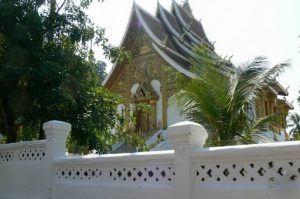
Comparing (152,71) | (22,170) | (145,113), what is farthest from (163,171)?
(152,71)

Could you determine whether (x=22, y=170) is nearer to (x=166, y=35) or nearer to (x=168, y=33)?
(x=166, y=35)

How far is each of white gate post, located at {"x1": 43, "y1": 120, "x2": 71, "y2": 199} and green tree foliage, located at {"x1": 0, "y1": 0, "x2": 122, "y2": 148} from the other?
697 millimetres

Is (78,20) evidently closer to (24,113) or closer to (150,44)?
(24,113)

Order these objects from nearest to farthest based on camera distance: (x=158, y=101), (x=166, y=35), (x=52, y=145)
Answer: (x=52, y=145)
(x=158, y=101)
(x=166, y=35)

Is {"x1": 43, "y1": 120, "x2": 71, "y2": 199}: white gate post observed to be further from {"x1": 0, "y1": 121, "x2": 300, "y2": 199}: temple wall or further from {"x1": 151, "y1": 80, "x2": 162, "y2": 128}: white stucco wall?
{"x1": 151, "y1": 80, "x2": 162, "y2": 128}: white stucco wall

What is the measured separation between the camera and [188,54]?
15.6 meters

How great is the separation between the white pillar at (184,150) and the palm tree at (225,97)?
2.13 metres

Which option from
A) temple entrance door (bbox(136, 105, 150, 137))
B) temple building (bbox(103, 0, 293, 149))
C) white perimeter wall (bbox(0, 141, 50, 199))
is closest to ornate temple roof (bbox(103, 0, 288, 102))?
temple building (bbox(103, 0, 293, 149))

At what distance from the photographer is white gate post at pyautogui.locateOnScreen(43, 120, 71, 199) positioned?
4883mm

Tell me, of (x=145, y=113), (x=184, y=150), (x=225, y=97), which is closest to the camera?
(x=184, y=150)

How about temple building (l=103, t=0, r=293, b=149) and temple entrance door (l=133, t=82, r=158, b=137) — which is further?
temple entrance door (l=133, t=82, r=158, b=137)

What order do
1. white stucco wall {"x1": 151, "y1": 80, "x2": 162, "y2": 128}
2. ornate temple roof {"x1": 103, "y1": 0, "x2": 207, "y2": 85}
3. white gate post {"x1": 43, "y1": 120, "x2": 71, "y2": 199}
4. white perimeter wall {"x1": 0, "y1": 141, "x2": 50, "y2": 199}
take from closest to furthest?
white gate post {"x1": 43, "y1": 120, "x2": 71, "y2": 199} < white perimeter wall {"x1": 0, "y1": 141, "x2": 50, "y2": 199} < white stucco wall {"x1": 151, "y1": 80, "x2": 162, "y2": 128} < ornate temple roof {"x1": 103, "y1": 0, "x2": 207, "y2": 85}

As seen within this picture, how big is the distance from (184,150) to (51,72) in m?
2.76

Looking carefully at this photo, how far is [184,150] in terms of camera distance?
11.5 feet
